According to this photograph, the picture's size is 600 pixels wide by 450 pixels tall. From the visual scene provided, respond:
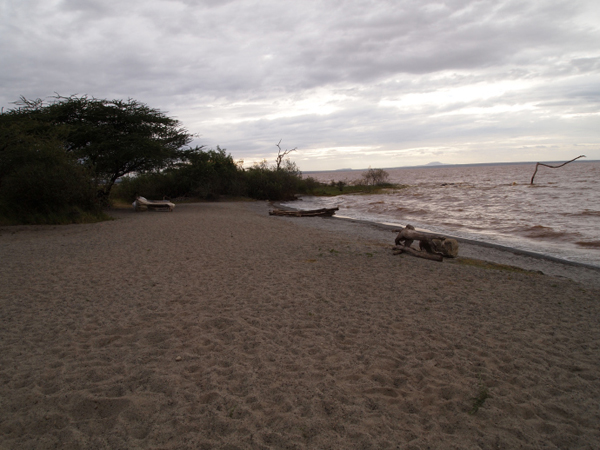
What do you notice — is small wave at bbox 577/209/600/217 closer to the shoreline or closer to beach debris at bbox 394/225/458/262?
the shoreline

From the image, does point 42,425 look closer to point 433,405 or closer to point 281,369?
point 281,369

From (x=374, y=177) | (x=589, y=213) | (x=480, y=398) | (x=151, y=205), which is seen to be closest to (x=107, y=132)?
(x=151, y=205)

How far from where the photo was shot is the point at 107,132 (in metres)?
20.8

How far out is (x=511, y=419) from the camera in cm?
317

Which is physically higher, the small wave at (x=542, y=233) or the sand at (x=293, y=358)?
the sand at (x=293, y=358)

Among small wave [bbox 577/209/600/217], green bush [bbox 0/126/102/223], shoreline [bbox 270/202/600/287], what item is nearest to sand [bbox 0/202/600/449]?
shoreline [bbox 270/202/600/287]

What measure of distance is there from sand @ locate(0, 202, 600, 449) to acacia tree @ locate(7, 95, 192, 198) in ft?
44.6

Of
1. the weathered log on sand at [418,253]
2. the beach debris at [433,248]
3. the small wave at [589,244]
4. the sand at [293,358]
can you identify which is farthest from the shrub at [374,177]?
the sand at [293,358]

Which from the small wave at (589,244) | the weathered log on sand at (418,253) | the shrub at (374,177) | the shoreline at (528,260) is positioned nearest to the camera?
the shoreline at (528,260)

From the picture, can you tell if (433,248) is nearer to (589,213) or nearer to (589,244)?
(589,244)

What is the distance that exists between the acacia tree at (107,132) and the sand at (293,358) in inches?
536

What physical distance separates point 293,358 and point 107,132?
69.2ft

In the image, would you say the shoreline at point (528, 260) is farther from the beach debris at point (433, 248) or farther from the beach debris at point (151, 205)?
the beach debris at point (151, 205)

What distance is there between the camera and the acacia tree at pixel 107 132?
19.9m
